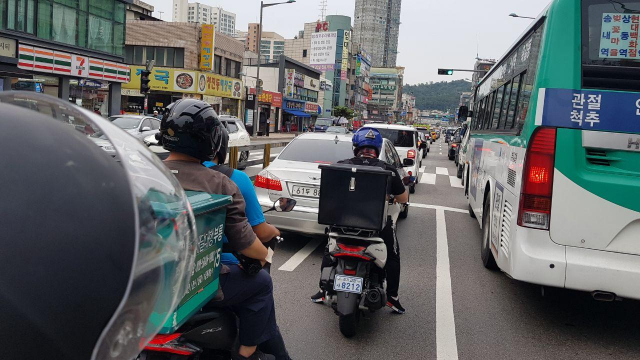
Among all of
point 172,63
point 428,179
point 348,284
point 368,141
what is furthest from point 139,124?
point 172,63

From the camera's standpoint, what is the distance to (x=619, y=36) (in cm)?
422

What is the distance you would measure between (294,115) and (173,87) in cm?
2819

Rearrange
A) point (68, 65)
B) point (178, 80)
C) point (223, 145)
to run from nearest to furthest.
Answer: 1. point (223, 145)
2. point (68, 65)
3. point (178, 80)

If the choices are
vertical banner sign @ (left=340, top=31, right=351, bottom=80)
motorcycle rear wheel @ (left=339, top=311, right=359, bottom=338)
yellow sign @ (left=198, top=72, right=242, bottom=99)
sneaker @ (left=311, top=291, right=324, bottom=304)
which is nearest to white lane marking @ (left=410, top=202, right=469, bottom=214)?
sneaker @ (left=311, top=291, right=324, bottom=304)

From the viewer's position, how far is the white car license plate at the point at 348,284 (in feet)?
13.3

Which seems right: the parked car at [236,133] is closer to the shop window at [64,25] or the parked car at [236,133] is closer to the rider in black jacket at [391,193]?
the shop window at [64,25]

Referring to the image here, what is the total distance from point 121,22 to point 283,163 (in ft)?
82.9

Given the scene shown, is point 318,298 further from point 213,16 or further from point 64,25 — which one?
point 213,16

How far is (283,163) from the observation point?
7.20 meters

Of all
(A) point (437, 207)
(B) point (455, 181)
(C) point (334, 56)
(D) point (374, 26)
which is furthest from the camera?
(D) point (374, 26)

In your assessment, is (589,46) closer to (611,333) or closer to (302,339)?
(611,333)

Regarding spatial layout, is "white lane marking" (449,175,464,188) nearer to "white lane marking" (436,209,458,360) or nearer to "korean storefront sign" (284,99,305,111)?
"white lane marking" (436,209,458,360)

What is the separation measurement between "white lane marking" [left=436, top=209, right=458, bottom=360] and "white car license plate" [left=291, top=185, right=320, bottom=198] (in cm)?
178

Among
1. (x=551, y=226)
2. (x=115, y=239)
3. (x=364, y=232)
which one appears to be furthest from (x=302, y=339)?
(x=115, y=239)
